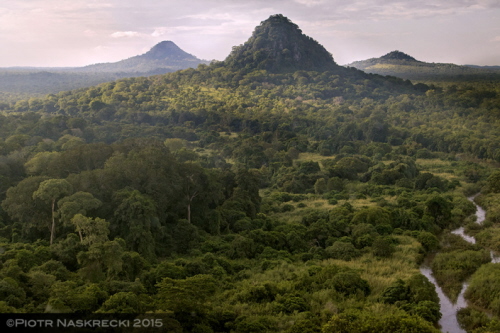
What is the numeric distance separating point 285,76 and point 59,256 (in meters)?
108

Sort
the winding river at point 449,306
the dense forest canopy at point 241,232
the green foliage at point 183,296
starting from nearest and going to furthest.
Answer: the green foliage at point 183,296
the dense forest canopy at point 241,232
the winding river at point 449,306

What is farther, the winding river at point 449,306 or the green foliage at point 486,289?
the green foliage at point 486,289

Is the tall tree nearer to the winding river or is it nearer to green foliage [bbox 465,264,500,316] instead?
the winding river

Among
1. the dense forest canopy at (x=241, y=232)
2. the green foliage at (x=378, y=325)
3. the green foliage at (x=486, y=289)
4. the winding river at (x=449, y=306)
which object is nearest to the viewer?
the green foliage at (x=378, y=325)

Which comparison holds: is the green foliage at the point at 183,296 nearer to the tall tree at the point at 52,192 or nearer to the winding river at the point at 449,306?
the tall tree at the point at 52,192

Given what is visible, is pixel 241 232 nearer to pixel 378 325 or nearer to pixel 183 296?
pixel 183 296

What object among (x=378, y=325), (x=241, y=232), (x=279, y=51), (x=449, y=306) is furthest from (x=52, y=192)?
(x=279, y=51)

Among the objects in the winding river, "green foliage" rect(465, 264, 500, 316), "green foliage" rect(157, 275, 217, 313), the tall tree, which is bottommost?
the winding river

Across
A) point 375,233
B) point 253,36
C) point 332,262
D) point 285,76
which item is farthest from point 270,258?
point 253,36

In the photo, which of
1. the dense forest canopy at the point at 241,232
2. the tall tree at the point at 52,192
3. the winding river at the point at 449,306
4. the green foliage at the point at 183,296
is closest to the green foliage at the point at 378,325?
the dense forest canopy at the point at 241,232

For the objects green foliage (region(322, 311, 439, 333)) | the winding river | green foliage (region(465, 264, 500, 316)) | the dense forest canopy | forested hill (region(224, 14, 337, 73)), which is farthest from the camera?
forested hill (region(224, 14, 337, 73))

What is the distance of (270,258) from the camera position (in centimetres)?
2388

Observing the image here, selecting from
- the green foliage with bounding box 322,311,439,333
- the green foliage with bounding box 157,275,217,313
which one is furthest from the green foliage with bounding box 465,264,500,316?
the green foliage with bounding box 157,275,217,313

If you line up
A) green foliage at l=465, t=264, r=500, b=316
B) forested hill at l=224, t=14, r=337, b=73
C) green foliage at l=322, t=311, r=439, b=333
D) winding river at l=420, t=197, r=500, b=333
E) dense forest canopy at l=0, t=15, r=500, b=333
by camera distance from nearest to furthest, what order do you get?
green foliage at l=322, t=311, r=439, b=333
dense forest canopy at l=0, t=15, r=500, b=333
winding river at l=420, t=197, r=500, b=333
green foliage at l=465, t=264, r=500, b=316
forested hill at l=224, t=14, r=337, b=73
